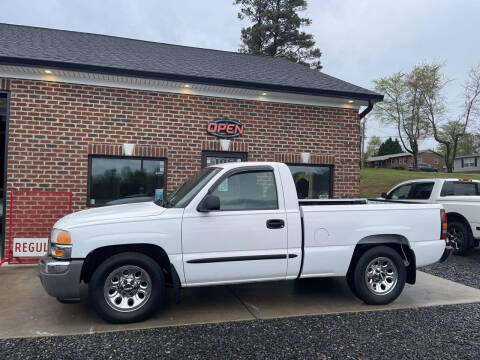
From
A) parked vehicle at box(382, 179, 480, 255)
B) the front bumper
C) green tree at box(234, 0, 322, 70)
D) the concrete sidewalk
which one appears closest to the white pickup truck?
the front bumper

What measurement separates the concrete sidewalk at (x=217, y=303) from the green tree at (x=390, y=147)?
244ft

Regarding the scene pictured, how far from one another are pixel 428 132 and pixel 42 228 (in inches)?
1503

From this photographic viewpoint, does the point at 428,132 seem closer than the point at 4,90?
No

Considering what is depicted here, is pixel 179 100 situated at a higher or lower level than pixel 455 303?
higher

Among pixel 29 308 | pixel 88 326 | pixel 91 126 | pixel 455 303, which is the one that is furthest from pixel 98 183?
pixel 455 303

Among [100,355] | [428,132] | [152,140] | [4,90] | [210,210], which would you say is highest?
[428,132]

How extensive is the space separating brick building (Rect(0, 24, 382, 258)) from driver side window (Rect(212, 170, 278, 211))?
2766mm

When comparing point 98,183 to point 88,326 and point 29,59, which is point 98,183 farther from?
point 88,326

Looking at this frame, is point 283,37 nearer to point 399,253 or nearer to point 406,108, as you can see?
point 406,108

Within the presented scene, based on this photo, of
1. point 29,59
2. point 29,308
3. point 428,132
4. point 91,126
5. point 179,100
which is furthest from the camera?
point 428,132

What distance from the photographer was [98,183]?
7.21 meters

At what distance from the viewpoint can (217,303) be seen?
4.77 metres

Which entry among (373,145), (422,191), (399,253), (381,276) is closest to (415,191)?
(422,191)

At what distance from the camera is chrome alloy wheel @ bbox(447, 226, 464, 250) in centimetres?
830
